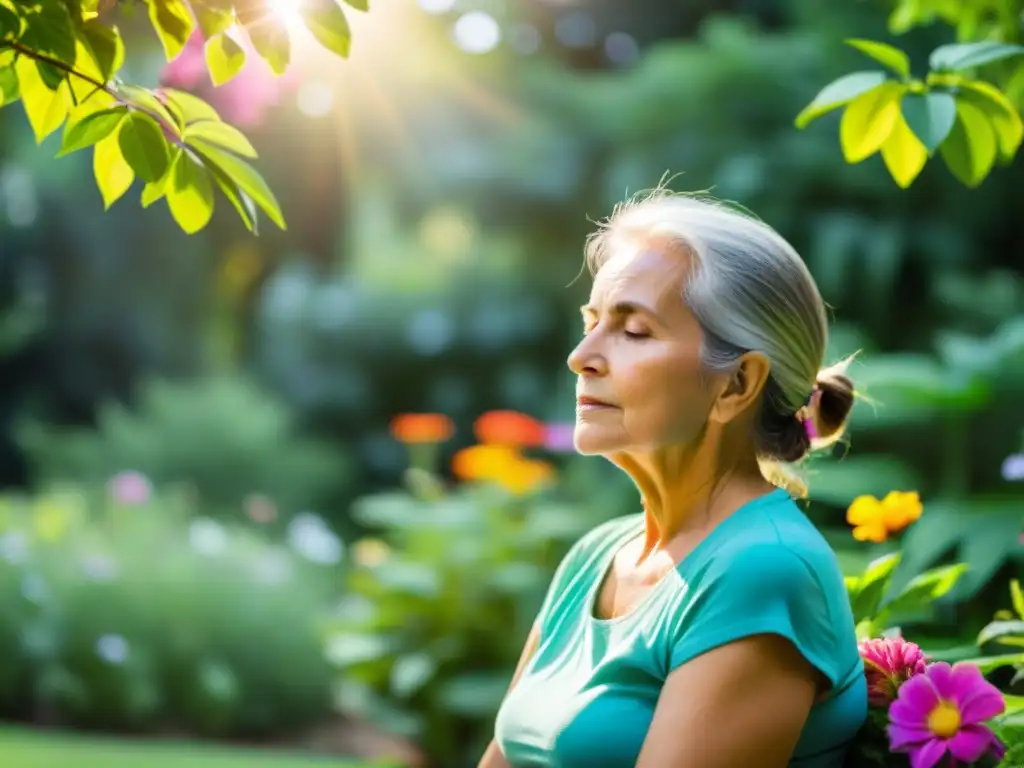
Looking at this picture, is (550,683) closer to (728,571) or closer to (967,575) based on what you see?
(728,571)

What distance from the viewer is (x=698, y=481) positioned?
154 centimetres

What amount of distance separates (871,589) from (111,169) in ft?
3.84

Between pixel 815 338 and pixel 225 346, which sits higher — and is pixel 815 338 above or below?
below

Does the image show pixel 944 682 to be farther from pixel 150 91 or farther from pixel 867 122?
pixel 150 91

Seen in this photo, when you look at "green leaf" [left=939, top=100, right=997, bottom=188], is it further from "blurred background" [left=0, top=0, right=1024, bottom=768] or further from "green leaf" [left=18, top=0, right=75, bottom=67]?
"green leaf" [left=18, top=0, right=75, bottom=67]

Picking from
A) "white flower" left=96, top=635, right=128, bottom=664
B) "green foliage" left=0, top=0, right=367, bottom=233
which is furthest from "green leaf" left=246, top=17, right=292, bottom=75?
"white flower" left=96, top=635, right=128, bottom=664

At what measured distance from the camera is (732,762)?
4.27ft

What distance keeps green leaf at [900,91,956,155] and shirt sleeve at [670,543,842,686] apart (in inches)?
21.7

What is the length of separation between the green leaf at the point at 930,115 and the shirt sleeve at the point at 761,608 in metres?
0.55

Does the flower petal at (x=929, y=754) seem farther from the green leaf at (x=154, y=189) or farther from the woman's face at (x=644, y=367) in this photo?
the green leaf at (x=154, y=189)

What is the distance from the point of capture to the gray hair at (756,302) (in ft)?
4.80

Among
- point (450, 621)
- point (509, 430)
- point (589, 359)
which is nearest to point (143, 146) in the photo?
point (589, 359)

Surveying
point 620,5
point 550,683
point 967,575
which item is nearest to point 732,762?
point 550,683

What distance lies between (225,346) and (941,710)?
11.4 m
